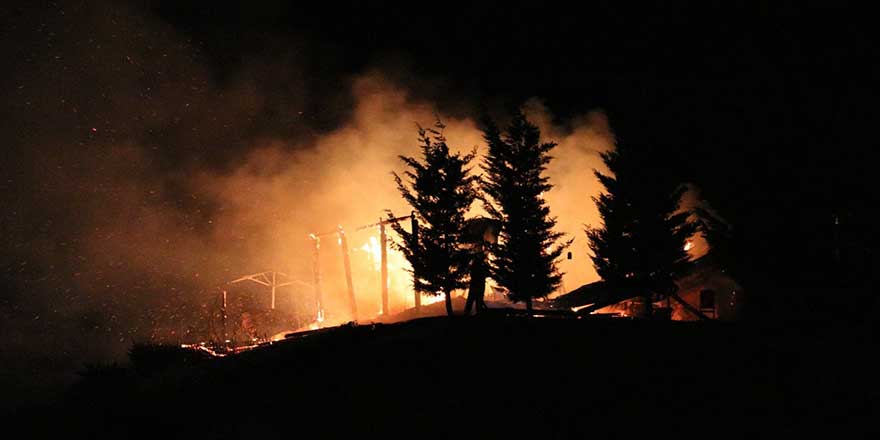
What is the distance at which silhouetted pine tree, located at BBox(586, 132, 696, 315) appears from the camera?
83.8 ft

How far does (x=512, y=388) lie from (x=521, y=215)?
600 inches

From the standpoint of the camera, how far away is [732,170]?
2122cm

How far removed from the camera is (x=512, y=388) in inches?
380

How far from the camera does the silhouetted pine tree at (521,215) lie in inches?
958

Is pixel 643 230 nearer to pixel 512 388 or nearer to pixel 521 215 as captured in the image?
pixel 521 215

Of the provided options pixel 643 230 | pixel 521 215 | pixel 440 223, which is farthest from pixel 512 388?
pixel 643 230

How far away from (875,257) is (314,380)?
17671 millimetres

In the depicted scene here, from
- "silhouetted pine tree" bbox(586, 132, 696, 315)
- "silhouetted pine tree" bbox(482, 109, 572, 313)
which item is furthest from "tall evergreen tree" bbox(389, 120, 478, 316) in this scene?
"silhouetted pine tree" bbox(586, 132, 696, 315)

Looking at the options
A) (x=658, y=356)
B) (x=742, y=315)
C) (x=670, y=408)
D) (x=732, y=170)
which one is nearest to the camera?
(x=670, y=408)

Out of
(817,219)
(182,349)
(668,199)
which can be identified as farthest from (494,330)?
(668,199)

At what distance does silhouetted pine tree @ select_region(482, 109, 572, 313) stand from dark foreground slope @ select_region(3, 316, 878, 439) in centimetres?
942

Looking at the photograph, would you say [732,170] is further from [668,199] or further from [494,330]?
[494,330]

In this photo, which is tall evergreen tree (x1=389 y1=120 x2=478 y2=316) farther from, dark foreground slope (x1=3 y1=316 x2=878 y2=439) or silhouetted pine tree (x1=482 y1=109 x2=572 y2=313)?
dark foreground slope (x1=3 y1=316 x2=878 y2=439)

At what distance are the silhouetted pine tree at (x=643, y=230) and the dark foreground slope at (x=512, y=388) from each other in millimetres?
11286
